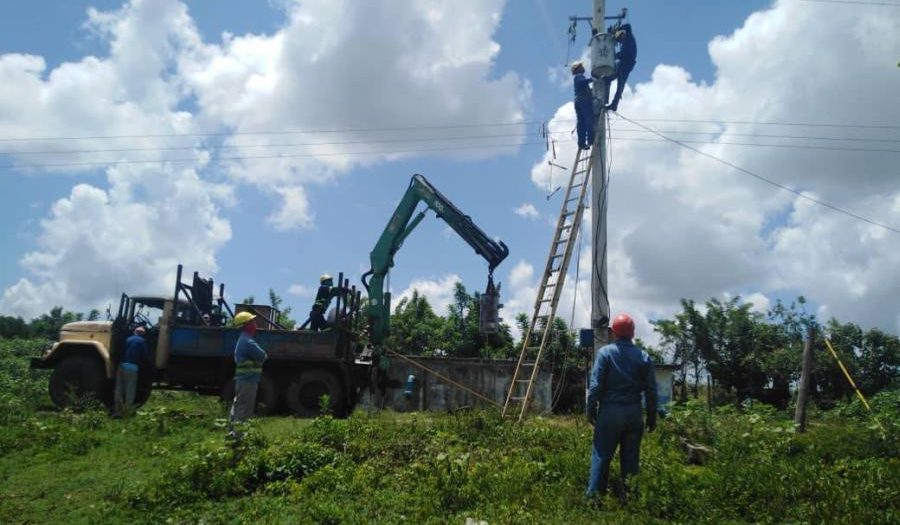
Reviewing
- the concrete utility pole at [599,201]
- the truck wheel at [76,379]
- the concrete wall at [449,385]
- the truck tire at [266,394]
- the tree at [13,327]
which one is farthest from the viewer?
the tree at [13,327]

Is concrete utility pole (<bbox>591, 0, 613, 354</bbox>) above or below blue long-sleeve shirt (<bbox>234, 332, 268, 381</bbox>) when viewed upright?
above

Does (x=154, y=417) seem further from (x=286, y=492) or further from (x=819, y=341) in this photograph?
(x=819, y=341)

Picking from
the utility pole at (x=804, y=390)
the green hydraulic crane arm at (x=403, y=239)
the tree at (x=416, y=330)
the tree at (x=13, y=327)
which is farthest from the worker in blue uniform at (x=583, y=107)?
Answer: the tree at (x=13, y=327)

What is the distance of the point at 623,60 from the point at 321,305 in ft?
27.2

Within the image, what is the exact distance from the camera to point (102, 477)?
24.5 ft

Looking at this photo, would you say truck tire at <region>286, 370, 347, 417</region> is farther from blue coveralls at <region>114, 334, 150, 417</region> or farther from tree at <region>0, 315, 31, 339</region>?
tree at <region>0, 315, 31, 339</region>

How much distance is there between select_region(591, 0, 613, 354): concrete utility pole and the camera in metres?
11.4

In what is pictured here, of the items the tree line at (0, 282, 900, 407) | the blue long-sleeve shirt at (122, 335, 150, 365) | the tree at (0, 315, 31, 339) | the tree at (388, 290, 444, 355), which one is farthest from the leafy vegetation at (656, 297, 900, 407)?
the tree at (0, 315, 31, 339)

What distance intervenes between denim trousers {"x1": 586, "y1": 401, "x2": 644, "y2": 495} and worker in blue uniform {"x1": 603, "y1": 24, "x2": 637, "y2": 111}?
7.67 meters

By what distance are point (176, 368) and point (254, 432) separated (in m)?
6.55

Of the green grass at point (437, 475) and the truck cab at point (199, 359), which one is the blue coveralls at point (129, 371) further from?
the green grass at point (437, 475)

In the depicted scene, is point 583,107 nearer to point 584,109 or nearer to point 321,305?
point 584,109

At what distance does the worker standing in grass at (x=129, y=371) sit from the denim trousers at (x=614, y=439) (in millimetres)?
9658

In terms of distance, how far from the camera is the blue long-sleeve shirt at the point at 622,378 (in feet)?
A: 21.0
